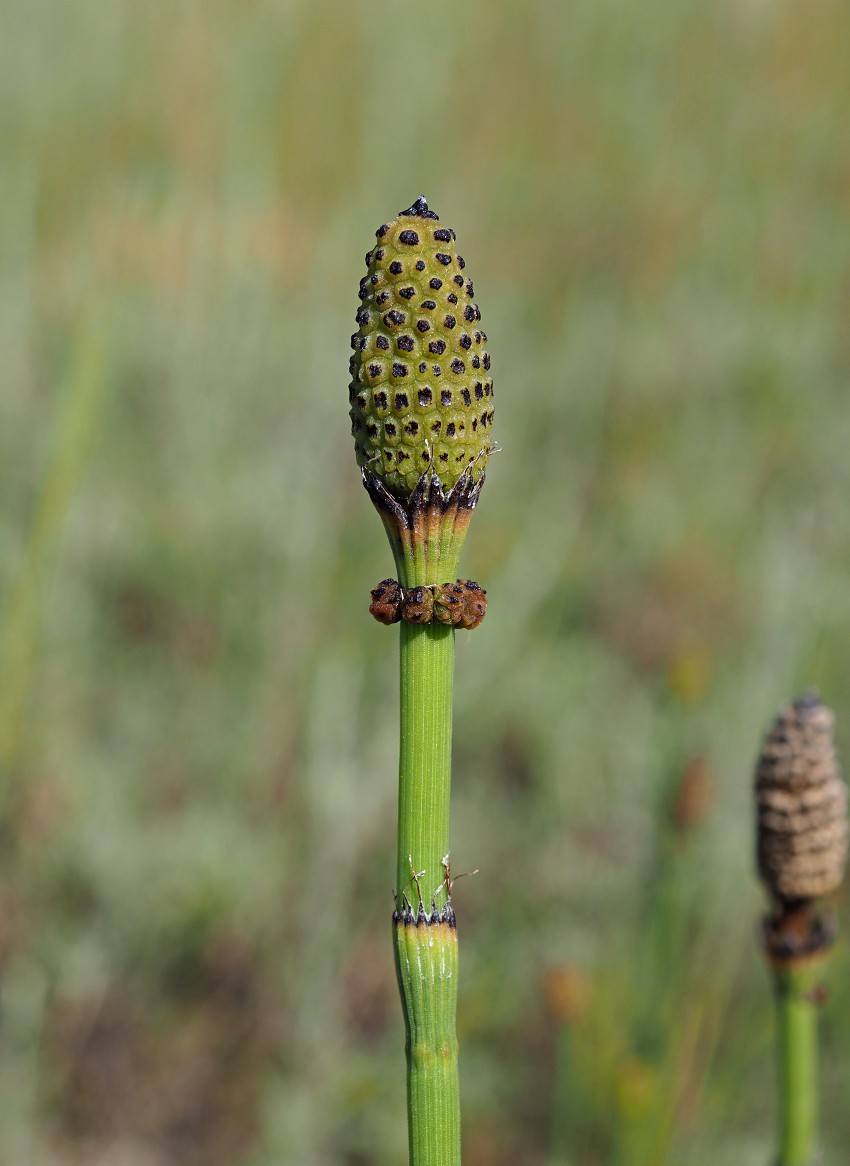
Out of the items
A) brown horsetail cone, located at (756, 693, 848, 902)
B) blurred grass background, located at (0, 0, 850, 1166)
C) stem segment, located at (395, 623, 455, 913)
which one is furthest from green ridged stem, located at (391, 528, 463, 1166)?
blurred grass background, located at (0, 0, 850, 1166)

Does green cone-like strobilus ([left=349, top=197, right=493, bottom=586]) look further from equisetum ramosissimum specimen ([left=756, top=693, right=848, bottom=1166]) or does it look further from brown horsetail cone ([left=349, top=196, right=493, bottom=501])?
equisetum ramosissimum specimen ([left=756, top=693, right=848, bottom=1166])

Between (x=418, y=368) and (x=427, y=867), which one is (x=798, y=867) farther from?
(x=418, y=368)

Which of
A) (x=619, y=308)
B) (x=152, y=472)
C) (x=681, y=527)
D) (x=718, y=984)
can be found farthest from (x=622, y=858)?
(x=619, y=308)

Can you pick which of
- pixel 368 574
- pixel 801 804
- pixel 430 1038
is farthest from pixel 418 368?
pixel 368 574

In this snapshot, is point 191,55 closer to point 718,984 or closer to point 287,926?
point 287,926

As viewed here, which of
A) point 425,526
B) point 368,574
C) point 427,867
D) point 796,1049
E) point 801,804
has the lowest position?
point 796,1049

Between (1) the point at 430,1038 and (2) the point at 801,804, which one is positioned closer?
(1) the point at 430,1038

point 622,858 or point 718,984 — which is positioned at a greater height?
point 622,858
